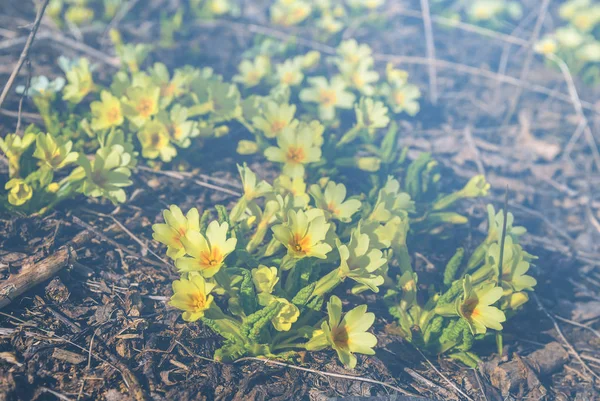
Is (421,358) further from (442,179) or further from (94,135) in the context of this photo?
(94,135)

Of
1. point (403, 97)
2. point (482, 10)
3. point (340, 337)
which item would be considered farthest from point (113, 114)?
point (482, 10)

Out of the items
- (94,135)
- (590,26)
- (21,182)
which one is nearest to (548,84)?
(590,26)

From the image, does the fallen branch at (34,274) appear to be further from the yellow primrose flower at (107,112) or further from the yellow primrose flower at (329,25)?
the yellow primrose flower at (329,25)

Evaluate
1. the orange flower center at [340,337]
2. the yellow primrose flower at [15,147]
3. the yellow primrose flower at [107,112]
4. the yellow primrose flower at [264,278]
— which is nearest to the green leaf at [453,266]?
the orange flower center at [340,337]

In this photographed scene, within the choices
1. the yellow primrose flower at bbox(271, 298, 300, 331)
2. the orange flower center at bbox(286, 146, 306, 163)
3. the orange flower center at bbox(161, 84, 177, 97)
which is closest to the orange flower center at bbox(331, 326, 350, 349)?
the yellow primrose flower at bbox(271, 298, 300, 331)

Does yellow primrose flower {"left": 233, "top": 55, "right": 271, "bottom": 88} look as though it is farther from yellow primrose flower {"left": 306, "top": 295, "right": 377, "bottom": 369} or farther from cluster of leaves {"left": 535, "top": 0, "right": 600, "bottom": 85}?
cluster of leaves {"left": 535, "top": 0, "right": 600, "bottom": 85}

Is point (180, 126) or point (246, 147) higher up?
point (180, 126)

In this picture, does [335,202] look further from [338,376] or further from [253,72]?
[253,72]
